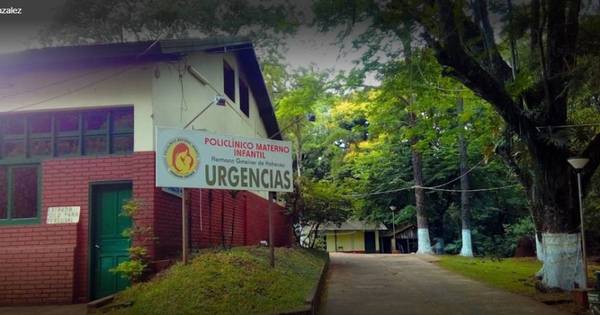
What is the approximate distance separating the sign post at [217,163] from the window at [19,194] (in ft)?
10.1

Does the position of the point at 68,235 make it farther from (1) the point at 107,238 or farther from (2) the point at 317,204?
(2) the point at 317,204

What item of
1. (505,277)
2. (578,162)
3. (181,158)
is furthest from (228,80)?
(505,277)

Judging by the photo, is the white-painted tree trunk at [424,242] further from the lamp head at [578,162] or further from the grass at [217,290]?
the grass at [217,290]

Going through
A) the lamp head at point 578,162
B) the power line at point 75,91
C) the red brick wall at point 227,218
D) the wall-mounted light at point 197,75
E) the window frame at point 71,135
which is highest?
the wall-mounted light at point 197,75

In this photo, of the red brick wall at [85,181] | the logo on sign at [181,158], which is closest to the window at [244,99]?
the red brick wall at [85,181]

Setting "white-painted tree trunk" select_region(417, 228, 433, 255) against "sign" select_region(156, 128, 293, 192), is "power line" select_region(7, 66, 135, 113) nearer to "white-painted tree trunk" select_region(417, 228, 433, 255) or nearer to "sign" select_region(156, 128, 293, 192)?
"sign" select_region(156, 128, 293, 192)

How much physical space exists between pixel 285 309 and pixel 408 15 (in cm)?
613

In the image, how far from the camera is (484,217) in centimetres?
3522

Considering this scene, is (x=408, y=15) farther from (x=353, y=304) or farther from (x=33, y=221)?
(x=33, y=221)

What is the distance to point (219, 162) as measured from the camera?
10633 millimetres

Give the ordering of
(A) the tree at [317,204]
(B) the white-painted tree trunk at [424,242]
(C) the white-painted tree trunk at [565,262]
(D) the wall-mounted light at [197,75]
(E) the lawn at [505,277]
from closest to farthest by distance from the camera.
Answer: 1. (C) the white-painted tree trunk at [565,262]
2. (D) the wall-mounted light at [197,75]
3. (E) the lawn at [505,277]
4. (A) the tree at [317,204]
5. (B) the white-painted tree trunk at [424,242]

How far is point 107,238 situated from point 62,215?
3.11ft

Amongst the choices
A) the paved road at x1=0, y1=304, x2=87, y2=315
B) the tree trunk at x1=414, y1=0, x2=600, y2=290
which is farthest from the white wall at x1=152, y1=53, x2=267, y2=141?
the tree trunk at x1=414, y1=0, x2=600, y2=290

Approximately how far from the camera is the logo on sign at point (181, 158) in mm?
9930
